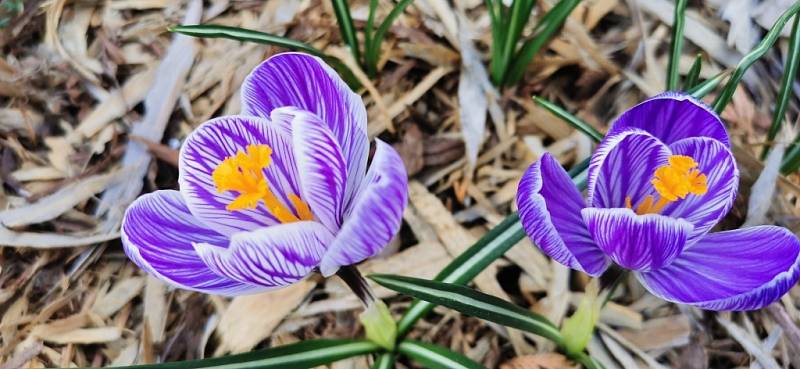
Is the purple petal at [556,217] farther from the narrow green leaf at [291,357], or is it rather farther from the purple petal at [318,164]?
the narrow green leaf at [291,357]

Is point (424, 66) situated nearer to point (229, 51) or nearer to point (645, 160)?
point (229, 51)

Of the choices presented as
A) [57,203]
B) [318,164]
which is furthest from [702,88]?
[57,203]

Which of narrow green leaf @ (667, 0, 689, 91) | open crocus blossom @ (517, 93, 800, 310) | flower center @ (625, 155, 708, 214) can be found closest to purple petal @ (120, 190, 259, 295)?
open crocus blossom @ (517, 93, 800, 310)

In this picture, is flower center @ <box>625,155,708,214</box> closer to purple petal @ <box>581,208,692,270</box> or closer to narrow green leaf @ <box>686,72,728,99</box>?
purple petal @ <box>581,208,692,270</box>

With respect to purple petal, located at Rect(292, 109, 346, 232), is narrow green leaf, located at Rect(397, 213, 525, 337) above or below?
below

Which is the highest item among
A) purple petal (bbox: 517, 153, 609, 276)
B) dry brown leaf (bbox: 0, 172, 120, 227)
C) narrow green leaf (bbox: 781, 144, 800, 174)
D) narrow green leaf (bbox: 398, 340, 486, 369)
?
purple petal (bbox: 517, 153, 609, 276)

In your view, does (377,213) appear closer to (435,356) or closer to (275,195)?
(275,195)

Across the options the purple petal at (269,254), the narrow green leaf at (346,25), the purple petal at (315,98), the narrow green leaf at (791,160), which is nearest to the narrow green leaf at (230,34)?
the narrow green leaf at (346,25)
